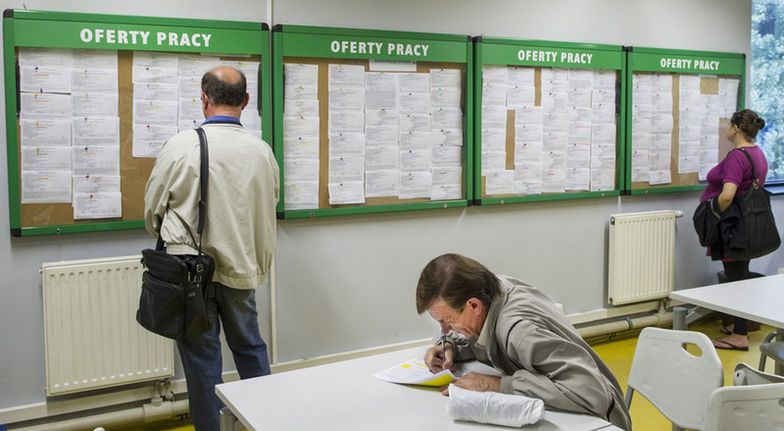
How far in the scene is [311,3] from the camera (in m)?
3.64

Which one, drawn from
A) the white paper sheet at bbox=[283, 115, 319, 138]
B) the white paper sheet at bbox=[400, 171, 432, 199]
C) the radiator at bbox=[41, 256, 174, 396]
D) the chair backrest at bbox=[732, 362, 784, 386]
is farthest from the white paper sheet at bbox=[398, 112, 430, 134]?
the chair backrest at bbox=[732, 362, 784, 386]

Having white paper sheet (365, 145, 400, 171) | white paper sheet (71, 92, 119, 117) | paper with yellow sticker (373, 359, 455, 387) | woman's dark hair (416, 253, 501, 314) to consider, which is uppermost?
white paper sheet (71, 92, 119, 117)

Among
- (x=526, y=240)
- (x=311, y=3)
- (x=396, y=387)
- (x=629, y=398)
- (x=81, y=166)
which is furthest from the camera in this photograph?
(x=526, y=240)

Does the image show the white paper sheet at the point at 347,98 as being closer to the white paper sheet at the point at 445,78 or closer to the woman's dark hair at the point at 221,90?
the white paper sheet at the point at 445,78

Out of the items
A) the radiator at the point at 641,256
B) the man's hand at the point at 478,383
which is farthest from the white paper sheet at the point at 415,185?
the man's hand at the point at 478,383

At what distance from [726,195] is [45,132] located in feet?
12.6

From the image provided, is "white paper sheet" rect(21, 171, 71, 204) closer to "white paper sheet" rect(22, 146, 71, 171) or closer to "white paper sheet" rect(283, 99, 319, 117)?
"white paper sheet" rect(22, 146, 71, 171)

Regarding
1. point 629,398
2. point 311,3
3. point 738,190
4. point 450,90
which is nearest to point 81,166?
point 311,3

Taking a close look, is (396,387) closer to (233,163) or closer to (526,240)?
(233,163)

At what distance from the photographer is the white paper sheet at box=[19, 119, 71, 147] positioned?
3070mm

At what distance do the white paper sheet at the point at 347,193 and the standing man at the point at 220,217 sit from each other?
2.49ft

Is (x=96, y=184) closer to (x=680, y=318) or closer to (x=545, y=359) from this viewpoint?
(x=545, y=359)

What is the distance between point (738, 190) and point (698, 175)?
573mm

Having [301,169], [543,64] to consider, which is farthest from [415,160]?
[543,64]
